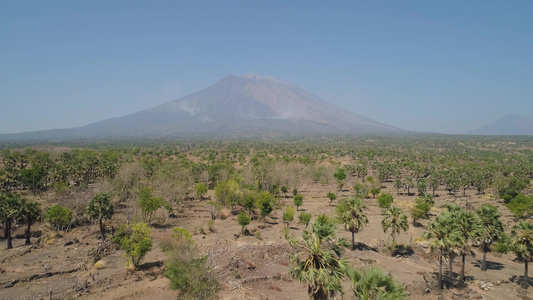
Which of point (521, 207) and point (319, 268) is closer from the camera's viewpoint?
point (319, 268)

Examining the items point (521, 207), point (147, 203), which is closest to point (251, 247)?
point (147, 203)

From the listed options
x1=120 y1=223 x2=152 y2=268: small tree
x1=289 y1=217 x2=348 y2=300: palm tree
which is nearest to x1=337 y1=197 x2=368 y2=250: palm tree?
x1=289 y1=217 x2=348 y2=300: palm tree

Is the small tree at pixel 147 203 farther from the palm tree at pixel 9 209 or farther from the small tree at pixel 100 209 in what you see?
the palm tree at pixel 9 209

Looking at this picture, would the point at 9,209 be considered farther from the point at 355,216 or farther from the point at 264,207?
the point at 355,216

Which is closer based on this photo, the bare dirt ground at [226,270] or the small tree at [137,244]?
the bare dirt ground at [226,270]

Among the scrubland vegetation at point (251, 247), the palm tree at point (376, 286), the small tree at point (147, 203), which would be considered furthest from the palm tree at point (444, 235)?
the small tree at point (147, 203)

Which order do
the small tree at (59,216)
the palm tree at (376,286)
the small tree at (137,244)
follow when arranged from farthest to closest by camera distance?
the small tree at (59,216)
the small tree at (137,244)
the palm tree at (376,286)
